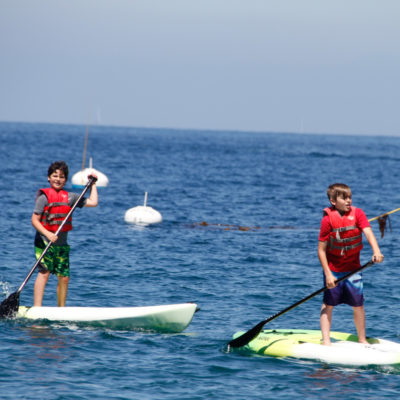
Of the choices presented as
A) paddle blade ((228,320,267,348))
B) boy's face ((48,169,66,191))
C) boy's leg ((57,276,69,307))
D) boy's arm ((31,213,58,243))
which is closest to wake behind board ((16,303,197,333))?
boy's leg ((57,276,69,307))

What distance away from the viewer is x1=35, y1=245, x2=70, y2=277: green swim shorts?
1070 cm

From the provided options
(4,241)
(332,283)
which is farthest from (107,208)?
(332,283)

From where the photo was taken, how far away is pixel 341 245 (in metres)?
9.01

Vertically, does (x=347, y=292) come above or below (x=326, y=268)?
below

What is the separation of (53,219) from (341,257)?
13.5 ft

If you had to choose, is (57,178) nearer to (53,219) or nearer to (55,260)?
(53,219)

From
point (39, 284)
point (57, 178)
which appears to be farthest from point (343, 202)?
point (39, 284)

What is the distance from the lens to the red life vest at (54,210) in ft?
34.7

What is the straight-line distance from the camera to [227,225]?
2486 centimetres

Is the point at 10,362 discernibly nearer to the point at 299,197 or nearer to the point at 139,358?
the point at 139,358

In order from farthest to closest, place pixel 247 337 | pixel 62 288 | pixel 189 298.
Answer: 1. pixel 189 298
2. pixel 62 288
3. pixel 247 337

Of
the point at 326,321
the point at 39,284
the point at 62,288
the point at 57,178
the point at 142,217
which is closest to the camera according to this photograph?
the point at 326,321

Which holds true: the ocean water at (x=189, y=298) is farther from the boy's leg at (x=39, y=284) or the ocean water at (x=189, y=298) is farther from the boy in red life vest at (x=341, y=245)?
the boy in red life vest at (x=341, y=245)

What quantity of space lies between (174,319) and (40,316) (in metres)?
1.97
